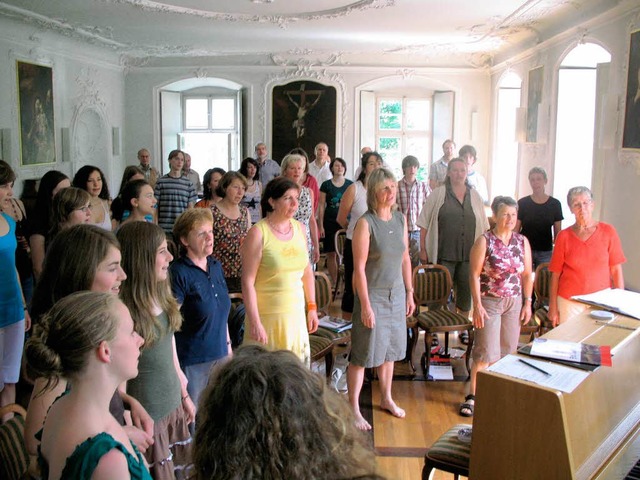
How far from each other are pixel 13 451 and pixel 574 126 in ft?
26.1

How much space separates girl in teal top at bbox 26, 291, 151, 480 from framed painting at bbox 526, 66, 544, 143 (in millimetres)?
8089

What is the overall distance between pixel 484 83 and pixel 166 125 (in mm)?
6511

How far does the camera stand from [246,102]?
516 inches

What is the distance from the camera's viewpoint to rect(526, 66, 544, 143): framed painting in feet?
29.3

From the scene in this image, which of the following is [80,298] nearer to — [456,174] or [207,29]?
[456,174]

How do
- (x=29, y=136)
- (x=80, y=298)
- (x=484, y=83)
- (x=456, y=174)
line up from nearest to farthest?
(x=80, y=298)
(x=456, y=174)
(x=29, y=136)
(x=484, y=83)

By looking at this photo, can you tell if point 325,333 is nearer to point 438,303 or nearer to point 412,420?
point 412,420

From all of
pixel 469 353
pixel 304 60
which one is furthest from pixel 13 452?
pixel 304 60

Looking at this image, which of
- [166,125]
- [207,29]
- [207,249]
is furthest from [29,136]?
[207,249]

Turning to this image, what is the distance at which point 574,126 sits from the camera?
8.55 metres

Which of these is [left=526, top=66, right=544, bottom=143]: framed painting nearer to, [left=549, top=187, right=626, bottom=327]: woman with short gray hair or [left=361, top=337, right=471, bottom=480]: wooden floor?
[left=549, top=187, right=626, bottom=327]: woman with short gray hair

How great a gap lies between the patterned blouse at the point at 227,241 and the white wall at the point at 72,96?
→ 16.9 feet

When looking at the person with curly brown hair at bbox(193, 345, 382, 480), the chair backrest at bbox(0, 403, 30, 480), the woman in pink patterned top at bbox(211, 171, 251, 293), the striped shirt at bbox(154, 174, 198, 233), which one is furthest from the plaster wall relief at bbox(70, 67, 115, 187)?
the person with curly brown hair at bbox(193, 345, 382, 480)

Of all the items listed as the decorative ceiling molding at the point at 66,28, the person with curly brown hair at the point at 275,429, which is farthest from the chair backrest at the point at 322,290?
the decorative ceiling molding at the point at 66,28
